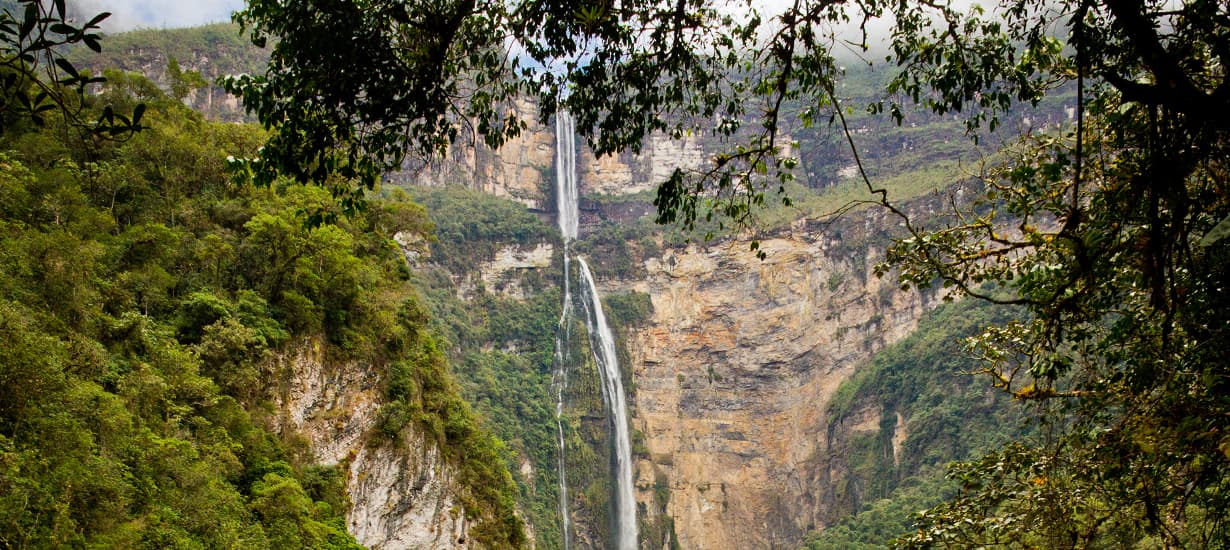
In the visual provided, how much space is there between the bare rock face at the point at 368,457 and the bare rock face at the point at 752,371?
29.1 meters

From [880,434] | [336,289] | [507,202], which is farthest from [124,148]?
[507,202]

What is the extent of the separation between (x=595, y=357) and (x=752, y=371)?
844 centimetres

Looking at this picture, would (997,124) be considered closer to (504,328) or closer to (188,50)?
(504,328)

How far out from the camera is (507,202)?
174ft

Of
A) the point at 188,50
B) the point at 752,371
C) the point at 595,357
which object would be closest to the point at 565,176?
the point at 595,357

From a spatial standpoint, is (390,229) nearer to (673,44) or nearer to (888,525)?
(673,44)

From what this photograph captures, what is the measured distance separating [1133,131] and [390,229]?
46.4 ft

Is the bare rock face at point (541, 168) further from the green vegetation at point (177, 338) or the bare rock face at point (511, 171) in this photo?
the green vegetation at point (177, 338)

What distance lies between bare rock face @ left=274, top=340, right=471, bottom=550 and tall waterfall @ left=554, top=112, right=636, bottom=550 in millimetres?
24262

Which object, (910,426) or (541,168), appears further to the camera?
(541,168)

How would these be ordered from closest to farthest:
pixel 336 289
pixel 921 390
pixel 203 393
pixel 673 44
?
1. pixel 673 44
2. pixel 203 393
3. pixel 336 289
4. pixel 921 390

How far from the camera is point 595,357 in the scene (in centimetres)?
4600

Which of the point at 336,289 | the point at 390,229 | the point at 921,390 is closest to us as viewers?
the point at 336,289

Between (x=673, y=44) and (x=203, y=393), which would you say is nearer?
(x=673, y=44)
